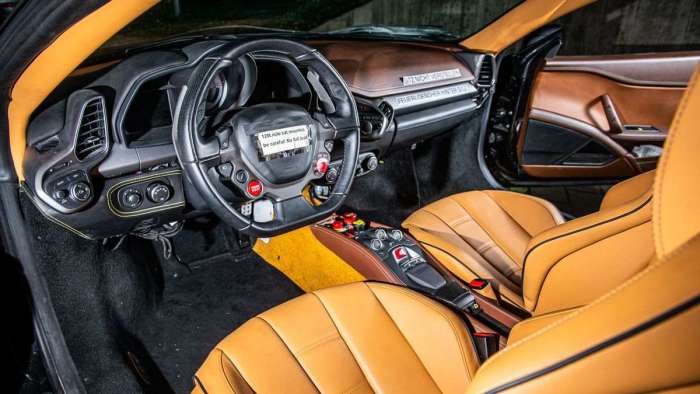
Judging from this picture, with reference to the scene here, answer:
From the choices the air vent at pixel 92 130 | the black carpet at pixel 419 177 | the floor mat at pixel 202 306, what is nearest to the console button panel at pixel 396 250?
the floor mat at pixel 202 306

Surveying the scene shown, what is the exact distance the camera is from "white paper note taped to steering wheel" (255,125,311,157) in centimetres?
132

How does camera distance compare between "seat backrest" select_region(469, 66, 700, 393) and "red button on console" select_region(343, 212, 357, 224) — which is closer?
"seat backrest" select_region(469, 66, 700, 393)

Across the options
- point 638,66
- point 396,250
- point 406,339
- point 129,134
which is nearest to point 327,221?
point 396,250

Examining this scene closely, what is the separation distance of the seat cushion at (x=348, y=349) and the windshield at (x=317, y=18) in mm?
841

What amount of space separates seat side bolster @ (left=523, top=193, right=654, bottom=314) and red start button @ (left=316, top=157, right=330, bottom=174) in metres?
0.61

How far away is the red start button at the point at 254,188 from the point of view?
4.35ft

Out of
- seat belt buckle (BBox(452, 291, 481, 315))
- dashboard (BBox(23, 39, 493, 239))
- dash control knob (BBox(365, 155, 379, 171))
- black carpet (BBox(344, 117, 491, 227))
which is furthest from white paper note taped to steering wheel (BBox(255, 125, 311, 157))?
black carpet (BBox(344, 117, 491, 227))

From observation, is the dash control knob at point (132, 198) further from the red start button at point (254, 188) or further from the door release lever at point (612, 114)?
the door release lever at point (612, 114)

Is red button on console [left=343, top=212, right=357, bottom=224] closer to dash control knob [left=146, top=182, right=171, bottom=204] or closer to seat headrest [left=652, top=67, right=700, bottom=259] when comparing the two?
dash control knob [left=146, top=182, right=171, bottom=204]

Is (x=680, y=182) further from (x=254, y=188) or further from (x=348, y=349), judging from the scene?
(x=254, y=188)

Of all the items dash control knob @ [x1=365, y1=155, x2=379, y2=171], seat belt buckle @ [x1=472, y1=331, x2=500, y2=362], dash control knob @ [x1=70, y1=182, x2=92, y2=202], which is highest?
dash control knob @ [x1=70, y1=182, x2=92, y2=202]

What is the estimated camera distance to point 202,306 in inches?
78.1

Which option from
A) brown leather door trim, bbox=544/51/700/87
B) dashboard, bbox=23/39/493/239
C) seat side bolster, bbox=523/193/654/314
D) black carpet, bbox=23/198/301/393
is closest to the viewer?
seat side bolster, bbox=523/193/654/314

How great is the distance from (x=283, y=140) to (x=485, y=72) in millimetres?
1229
